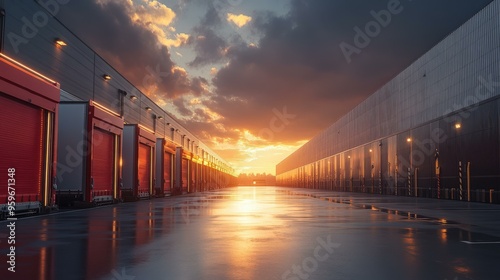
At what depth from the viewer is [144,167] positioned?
141 feet

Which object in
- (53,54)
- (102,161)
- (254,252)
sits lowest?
(254,252)

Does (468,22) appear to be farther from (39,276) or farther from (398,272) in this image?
(39,276)

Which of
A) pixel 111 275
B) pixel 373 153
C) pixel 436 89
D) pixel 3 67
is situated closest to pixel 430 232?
pixel 111 275

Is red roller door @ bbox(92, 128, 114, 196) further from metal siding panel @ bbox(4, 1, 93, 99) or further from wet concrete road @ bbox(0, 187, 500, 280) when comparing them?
wet concrete road @ bbox(0, 187, 500, 280)

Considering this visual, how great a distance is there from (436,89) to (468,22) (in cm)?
751

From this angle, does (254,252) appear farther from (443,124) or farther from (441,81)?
(441,81)

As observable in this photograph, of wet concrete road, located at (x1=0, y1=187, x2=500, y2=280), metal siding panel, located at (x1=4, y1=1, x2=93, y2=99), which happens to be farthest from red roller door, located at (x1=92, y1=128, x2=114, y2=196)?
wet concrete road, located at (x1=0, y1=187, x2=500, y2=280)

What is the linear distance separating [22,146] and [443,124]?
108ft

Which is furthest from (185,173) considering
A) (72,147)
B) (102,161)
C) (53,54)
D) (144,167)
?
(72,147)

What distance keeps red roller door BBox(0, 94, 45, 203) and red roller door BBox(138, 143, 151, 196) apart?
19.2m

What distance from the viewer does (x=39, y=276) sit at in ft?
25.6

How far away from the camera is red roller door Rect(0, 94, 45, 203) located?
1912 centimetres

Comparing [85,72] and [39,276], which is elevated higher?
[85,72]

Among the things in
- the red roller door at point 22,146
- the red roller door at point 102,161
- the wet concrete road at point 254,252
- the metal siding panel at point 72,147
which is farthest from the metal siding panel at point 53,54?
the wet concrete road at point 254,252
